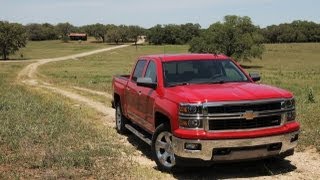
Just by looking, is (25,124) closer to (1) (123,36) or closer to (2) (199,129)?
(2) (199,129)

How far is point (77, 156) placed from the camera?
30.4 ft

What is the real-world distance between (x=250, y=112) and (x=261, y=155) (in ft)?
2.42

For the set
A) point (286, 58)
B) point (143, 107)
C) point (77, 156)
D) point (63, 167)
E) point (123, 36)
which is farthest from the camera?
point (123, 36)

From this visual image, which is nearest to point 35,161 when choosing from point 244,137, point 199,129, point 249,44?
point 199,129

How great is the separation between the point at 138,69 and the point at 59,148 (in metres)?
2.39

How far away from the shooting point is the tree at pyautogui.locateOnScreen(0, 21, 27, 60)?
8294 cm

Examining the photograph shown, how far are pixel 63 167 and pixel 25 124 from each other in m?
4.46

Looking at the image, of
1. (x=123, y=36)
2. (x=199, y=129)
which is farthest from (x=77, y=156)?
(x=123, y=36)

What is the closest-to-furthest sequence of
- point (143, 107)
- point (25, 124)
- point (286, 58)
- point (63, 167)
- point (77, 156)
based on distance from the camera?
point (63, 167) < point (77, 156) < point (143, 107) < point (25, 124) < point (286, 58)

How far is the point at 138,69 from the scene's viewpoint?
1115cm

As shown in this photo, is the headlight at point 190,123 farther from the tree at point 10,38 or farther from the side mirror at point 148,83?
the tree at point 10,38

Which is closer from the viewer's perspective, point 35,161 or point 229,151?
point 229,151

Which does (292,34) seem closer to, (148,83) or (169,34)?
(169,34)

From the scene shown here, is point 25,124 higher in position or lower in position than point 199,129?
lower
